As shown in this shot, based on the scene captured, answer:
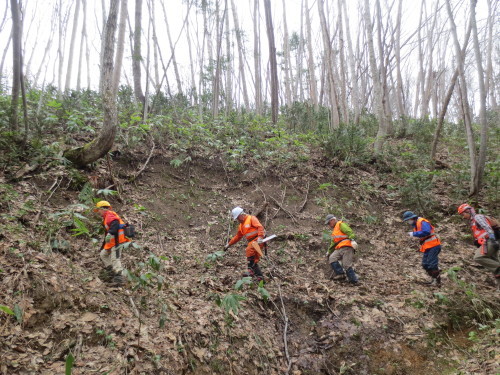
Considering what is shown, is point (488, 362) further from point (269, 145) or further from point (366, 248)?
point (269, 145)

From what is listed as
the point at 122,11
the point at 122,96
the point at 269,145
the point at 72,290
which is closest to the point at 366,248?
the point at 269,145

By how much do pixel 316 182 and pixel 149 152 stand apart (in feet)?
17.1

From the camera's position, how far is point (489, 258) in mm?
5605

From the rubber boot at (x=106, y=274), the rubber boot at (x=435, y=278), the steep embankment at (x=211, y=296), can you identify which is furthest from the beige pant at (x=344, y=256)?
the rubber boot at (x=106, y=274)

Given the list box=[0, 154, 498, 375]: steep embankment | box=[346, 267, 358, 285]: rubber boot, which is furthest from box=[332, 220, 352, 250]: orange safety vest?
box=[0, 154, 498, 375]: steep embankment

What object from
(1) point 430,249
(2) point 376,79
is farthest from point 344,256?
(2) point 376,79

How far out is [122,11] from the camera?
25.2ft

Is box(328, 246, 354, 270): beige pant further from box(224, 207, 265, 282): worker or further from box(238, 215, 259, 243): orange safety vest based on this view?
box(238, 215, 259, 243): orange safety vest

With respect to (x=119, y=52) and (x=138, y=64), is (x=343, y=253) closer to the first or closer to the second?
(x=119, y=52)

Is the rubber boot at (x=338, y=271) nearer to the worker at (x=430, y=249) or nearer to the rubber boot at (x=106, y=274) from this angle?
the worker at (x=430, y=249)

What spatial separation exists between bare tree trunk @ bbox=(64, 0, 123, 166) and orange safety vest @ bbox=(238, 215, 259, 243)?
11.4ft

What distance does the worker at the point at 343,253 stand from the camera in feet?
19.4

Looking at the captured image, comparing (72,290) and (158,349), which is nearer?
(158,349)

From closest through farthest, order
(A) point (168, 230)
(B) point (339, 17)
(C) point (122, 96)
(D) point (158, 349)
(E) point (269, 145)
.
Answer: (D) point (158, 349)
(A) point (168, 230)
(E) point (269, 145)
(C) point (122, 96)
(B) point (339, 17)
